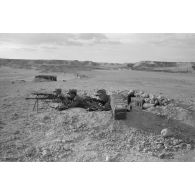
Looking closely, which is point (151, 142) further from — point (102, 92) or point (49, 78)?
point (49, 78)

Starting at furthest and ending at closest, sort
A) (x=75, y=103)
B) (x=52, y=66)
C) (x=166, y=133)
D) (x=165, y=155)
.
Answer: (x=52, y=66) → (x=75, y=103) → (x=166, y=133) → (x=165, y=155)

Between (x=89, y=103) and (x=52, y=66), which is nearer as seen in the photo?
(x=89, y=103)

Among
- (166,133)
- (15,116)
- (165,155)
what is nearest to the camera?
(165,155)

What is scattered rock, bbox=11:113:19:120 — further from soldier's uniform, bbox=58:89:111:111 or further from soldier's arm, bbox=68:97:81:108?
soldier's arm, bbox=68:97:81:108

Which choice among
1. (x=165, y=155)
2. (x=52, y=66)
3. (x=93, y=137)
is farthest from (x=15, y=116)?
(x=52, y=66)

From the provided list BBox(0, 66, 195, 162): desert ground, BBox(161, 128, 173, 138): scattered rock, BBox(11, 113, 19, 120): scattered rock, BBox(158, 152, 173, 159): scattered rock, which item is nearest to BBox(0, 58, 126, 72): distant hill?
BBox(11, 113, 19, 120): scattered rock

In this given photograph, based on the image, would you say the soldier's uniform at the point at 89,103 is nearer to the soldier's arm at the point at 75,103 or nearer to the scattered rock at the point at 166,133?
the soldier's arm at the point at 75,103

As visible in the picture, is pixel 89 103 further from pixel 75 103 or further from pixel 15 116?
pixel 15 116

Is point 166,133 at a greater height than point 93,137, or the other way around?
point 166,133

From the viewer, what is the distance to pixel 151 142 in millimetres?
5336

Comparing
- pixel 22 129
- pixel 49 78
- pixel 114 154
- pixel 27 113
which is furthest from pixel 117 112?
pixel 49 78

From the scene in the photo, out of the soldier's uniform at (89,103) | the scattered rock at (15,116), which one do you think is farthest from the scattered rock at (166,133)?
the scattered rock at (15,116)

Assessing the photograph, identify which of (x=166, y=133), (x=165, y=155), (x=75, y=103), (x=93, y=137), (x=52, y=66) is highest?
(x=52, y=66)

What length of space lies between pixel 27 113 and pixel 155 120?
12.9ft
